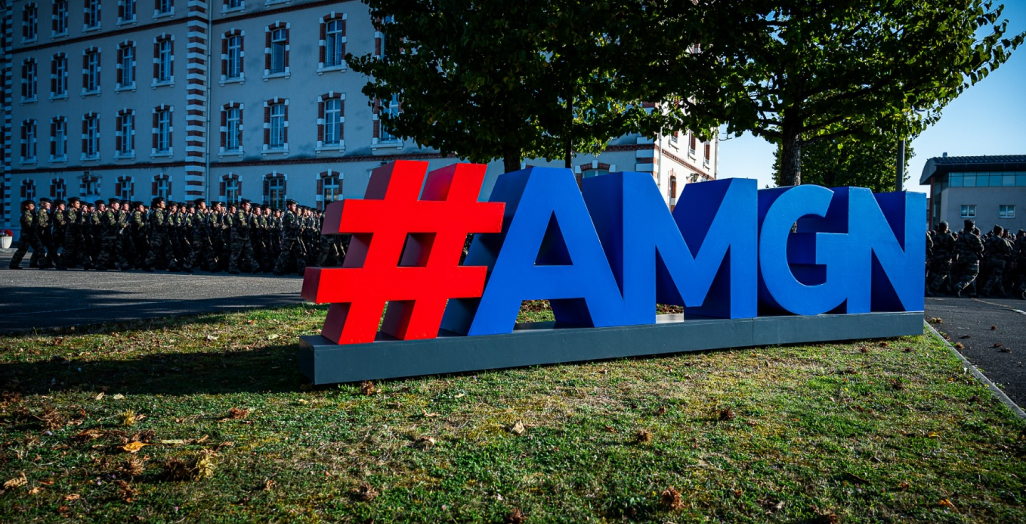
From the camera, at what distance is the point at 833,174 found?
123 ft

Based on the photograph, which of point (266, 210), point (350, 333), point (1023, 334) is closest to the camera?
point (350, 333)

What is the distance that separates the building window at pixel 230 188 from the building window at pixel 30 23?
16621mm

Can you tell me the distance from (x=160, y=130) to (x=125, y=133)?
275 cm

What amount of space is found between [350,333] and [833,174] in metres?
37.7

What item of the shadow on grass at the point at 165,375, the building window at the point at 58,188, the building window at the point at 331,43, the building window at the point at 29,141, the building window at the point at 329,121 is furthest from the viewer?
the building window at the point at 29,141

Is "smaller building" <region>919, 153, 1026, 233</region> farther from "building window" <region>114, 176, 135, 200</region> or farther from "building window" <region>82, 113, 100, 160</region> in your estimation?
"building window" <region>82, 113, 100, 160</region>

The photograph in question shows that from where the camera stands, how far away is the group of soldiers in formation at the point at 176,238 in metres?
19.9

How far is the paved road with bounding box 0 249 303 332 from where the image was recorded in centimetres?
952

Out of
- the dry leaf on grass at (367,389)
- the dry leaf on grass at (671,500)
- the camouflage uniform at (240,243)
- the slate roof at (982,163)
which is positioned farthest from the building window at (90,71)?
the slate roof at (982,163)

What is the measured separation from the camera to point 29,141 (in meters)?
38.8

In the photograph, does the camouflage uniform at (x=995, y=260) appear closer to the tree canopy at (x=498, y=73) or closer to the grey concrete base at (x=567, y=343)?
the grey concrete base at (x=567, y=343)

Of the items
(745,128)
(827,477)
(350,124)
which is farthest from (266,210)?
(827,477)

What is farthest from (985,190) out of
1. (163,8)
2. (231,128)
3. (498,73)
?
(163,8)

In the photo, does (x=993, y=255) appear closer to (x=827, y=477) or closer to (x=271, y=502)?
(x=827, y=477)
